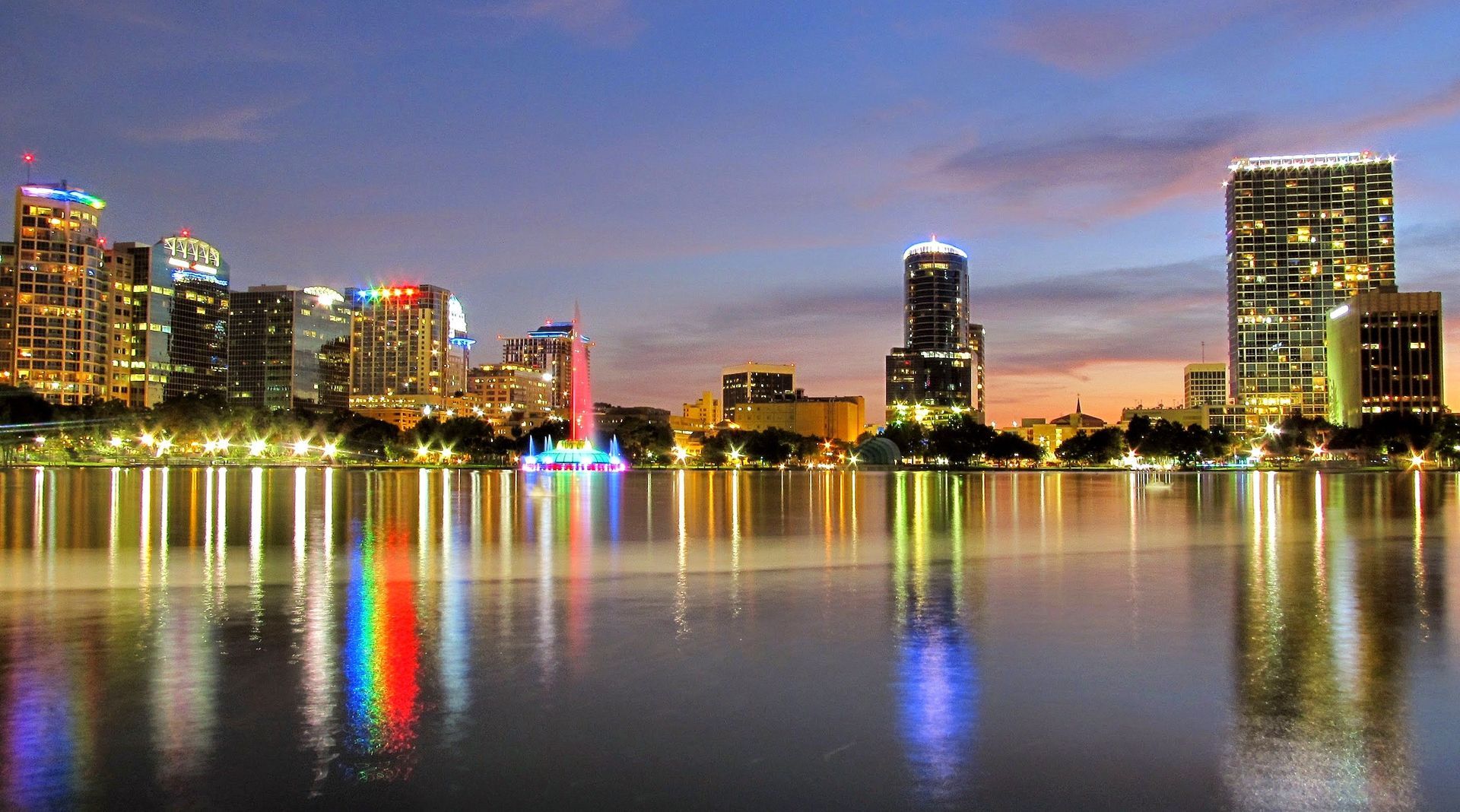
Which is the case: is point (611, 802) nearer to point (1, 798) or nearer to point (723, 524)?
point (1, 798)

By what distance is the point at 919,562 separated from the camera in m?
25.7

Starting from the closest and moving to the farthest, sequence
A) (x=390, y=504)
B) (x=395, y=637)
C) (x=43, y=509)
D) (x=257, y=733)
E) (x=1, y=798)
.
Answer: (x=1, y=798)
(x=257, y=733)
(x=395, y=637)
(x=43, y=509)
(x=390, y=504)

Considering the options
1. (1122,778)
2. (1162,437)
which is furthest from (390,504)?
(1162,437)

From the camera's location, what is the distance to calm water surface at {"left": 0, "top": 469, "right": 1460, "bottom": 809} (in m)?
9.20

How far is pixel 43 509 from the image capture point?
44125 millimetres

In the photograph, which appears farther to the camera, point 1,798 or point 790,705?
point 790,705

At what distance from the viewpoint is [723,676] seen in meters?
13.1

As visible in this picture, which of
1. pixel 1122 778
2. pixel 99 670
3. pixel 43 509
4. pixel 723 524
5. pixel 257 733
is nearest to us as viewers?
pixel 1122 778

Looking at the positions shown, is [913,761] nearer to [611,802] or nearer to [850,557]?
[611,802]

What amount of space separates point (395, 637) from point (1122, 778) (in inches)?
397

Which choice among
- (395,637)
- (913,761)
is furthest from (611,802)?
(395,637)

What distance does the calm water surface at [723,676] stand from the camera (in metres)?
9.20

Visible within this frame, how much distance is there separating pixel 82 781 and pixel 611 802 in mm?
4541

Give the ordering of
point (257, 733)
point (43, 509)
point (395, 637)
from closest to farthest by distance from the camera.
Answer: point (257, 733) → point (395, 637) → point (43, 509)
